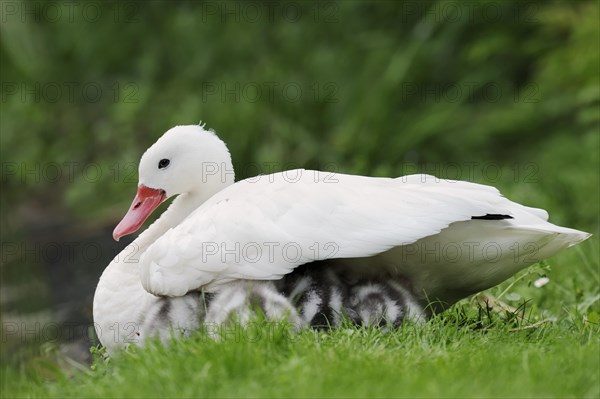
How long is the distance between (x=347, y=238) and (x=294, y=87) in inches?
238

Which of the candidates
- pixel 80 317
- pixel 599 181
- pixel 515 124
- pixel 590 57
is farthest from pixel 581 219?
pixel 80 317

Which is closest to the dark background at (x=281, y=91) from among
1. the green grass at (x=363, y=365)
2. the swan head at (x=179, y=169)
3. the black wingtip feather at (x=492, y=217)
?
the swan head at (x=179, y=169)

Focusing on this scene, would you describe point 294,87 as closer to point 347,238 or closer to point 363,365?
point 347,238

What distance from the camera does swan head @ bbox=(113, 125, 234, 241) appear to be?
5281 mm

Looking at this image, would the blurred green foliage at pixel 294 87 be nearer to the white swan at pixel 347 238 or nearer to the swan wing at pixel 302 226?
the white swan at pixel 347 238

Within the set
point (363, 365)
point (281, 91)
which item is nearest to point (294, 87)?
point (281, 91)

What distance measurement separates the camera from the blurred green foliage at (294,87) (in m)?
9.91

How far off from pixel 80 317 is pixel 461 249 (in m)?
3.33

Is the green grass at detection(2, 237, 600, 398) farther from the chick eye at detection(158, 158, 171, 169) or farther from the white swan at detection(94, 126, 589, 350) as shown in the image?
the chick eye at detection(158, 158, 171, 169)

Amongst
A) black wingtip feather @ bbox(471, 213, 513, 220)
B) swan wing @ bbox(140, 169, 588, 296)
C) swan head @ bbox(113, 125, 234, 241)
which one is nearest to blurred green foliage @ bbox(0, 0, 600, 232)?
swan head @ bbox(113, 125, 234, 241)

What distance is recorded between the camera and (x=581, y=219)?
7.92 m

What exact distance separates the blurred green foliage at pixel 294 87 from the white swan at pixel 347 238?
445 centimetres

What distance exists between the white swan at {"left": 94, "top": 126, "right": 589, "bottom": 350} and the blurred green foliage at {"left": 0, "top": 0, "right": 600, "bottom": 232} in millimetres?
4447

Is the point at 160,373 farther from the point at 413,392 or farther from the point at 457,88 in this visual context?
the point at 457,88
